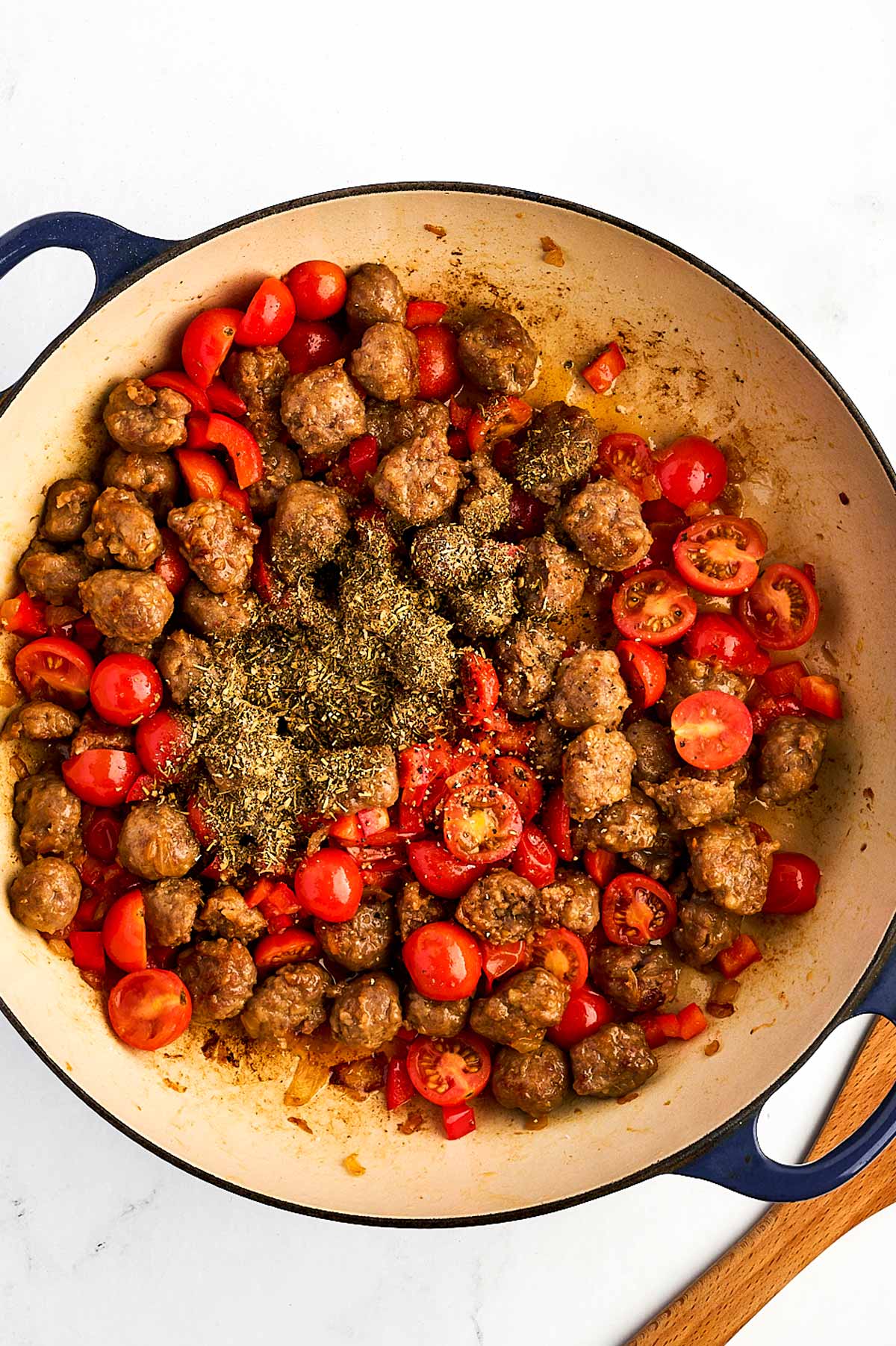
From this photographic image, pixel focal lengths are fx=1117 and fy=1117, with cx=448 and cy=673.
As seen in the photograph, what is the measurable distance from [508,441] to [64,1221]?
12.0ft

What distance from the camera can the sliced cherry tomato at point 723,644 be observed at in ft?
14.7

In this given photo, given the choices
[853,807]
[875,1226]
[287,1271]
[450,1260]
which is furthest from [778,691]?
[287,1271]

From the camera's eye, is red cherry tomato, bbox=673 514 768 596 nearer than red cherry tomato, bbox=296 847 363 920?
No

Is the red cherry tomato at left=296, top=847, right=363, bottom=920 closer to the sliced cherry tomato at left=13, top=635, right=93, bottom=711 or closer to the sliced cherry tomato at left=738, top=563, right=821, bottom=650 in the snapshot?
the sliced cherry tomato at left=13, top=635, right=93, bottom=711

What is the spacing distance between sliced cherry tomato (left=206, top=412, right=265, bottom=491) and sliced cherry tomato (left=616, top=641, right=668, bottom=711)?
1.60m

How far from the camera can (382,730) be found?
4270 mm

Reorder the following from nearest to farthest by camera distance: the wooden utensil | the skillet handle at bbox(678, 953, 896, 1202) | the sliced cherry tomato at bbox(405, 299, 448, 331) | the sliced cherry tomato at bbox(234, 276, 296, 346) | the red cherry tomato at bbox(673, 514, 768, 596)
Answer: the skillet handle at bbox(678, 953, 896, 1202) < the sliced cherry tomato at bbox(234, 276, 296, 346) < the red cherry tomato at bbox(673, 514, 768, 596) < the sliced cherry tomato at bbox(405, 299, 448, 331) < the wooden utensil

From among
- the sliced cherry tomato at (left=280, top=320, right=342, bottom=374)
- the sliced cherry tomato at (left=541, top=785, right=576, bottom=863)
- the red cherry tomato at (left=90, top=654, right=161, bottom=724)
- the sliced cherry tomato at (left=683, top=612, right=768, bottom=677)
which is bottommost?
the red cherry tomato at (left=90, top=654, right=161, bottom=724)

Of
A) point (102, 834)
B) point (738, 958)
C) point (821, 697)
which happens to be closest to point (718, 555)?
point (821, 697)

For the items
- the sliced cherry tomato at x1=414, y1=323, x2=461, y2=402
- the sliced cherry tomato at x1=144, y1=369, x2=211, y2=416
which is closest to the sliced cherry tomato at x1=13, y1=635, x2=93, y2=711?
the sliced cherry tomato at x1=144, y1=369, x2=211, y2=416

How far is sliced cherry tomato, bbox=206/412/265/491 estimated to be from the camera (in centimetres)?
428

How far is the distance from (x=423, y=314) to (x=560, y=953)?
262 cm

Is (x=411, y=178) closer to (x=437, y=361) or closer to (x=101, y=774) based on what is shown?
(x=437, y=361)

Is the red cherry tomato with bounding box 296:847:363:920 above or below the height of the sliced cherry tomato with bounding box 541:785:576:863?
below
